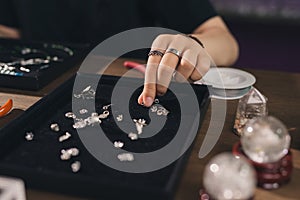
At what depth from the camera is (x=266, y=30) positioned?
2066 mm

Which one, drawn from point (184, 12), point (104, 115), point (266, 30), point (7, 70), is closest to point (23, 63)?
point (7, 70)

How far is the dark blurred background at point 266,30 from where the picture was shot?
77.3 inches

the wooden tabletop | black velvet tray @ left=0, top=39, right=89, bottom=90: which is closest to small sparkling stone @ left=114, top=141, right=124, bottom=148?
the wooden tabletop

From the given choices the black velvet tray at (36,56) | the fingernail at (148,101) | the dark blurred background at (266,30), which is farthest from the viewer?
the dark blurred background at (266,30)

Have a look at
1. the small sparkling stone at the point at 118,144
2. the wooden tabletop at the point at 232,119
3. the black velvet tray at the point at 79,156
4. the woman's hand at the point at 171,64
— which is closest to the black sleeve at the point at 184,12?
the wooden tabletop at the point at 232,119

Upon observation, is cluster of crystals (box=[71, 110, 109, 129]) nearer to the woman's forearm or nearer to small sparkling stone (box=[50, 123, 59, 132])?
small sparkling stone (box=[50, 123, 59, 132])

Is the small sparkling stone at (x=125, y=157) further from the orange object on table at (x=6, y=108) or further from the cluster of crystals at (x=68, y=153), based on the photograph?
the orange object on table at (x=6, y=108)

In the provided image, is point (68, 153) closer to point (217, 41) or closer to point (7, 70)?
point (7, 70)

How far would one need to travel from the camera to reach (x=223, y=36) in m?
1.38

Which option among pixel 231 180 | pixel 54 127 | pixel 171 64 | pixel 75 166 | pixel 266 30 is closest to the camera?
pixel 231 180

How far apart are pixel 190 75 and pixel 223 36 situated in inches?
18.4

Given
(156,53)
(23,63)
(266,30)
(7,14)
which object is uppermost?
(156,53)

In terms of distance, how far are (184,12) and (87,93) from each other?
634 millimetres

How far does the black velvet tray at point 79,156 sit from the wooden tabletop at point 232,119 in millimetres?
30
